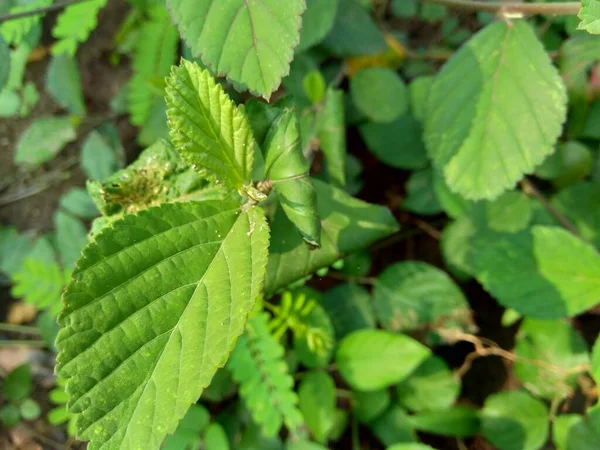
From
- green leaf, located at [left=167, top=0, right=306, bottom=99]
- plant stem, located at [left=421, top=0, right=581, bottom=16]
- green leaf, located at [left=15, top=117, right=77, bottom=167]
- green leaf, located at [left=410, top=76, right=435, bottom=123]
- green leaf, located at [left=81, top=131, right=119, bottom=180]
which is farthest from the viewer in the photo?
green leaf, located at [left=15, top=117, right=77, bottom=167]

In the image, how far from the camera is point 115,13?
6.95 feet

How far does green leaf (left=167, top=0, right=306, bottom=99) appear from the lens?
846mm

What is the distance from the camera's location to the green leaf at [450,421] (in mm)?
1553

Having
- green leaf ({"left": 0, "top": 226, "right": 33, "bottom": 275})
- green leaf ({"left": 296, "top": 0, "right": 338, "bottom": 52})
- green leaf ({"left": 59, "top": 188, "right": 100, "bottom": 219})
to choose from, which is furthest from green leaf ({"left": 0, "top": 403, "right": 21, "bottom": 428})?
green leaf ({"left": 296, "top": 0, "right": 338, "bottom": 52})

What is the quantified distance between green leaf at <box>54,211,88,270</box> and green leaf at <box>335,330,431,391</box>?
2.93 ft

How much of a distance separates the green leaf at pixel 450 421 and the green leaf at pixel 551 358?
20cm

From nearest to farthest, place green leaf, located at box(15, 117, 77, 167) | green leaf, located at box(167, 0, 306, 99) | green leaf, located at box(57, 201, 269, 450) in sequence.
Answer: green leaf, located at box(57, 201, 269, 450), green leaf, located at box(167, 0, 306, 99), green leaf, located at box(15, 117, 77, 167)

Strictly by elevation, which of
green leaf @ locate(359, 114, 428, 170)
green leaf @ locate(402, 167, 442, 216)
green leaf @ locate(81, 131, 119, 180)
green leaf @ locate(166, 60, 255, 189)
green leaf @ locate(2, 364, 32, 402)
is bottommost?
green leaf @ locate(2, 364, 32, 402)

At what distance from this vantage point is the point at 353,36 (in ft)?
5.55

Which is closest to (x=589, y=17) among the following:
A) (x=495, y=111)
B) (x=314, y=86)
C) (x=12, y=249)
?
(x=495, y=111)

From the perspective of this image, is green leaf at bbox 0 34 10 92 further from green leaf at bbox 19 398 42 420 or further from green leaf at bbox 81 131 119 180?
green leaf at bbox 19 398 42 420

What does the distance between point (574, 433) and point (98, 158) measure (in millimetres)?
1701

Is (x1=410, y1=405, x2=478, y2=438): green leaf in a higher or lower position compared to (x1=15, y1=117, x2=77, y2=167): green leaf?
lower

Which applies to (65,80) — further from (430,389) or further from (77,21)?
(430,389)
